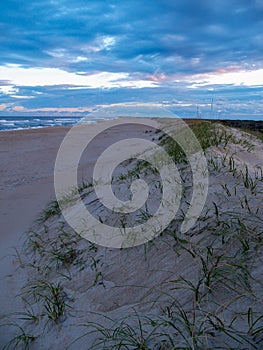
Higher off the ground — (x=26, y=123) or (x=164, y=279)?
(x=26, y=123)

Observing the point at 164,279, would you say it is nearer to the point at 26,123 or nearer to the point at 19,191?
the point at 19,191

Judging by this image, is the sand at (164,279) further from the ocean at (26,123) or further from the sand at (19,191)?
the ocean at (26,123)

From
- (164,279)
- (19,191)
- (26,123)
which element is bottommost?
(19,191)

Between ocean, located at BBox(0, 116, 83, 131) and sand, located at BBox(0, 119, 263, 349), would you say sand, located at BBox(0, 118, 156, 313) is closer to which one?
sand, located at BBox(0, 119, 263, 349)

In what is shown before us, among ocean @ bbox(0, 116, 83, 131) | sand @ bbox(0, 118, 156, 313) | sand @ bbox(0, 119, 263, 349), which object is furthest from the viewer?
ocean @ bbox(0, 116, 83, 131)

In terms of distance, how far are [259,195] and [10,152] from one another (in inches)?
463

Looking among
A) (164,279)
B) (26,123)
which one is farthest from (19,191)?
(26,123)

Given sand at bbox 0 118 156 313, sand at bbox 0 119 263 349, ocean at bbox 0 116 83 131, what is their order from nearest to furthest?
sand at bbox 0 119 263 349 → sand at bbox 0 118 156 313 → ocean at bbox 0 116 83 131

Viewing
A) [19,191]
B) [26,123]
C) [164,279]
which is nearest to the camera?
[164,279]

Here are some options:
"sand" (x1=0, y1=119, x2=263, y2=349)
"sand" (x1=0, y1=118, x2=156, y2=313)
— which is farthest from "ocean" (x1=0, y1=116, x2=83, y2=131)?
"sand" (x1=0, y1=119, x2=263, y2=349)

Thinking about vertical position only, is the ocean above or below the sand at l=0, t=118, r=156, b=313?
above

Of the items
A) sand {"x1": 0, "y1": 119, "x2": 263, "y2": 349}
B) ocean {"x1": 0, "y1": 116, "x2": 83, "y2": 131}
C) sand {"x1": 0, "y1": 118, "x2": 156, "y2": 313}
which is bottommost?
sand {"x1": 0, "y1": 118, "x2": 156, "y2": 313}

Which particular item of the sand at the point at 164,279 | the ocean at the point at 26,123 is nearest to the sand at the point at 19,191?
the sand at the point at 164,279

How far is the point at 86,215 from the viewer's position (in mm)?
3516
